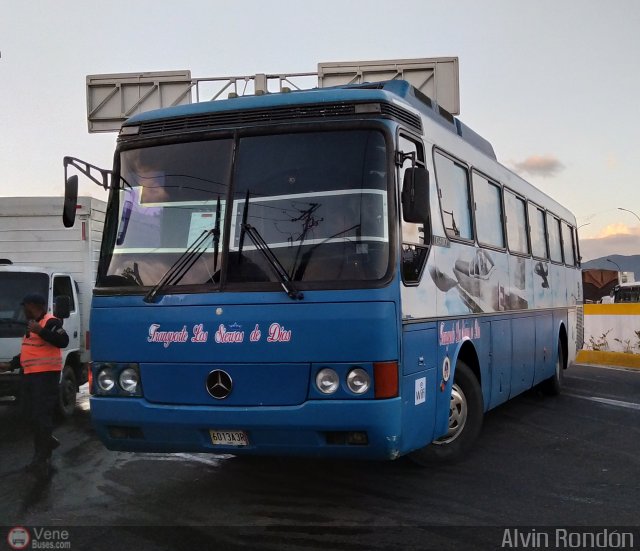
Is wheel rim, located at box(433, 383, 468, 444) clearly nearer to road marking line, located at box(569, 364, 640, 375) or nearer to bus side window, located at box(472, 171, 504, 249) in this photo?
bus side window, located at box(472, 171, 504, 249)

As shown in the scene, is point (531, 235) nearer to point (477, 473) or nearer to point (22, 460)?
point (477, 473)

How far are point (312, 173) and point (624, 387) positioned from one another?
10283 mm

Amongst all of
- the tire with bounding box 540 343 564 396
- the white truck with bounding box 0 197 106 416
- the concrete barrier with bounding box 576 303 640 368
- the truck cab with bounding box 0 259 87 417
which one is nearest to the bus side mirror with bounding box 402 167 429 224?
the truck cab with bounding box 0 259 87 417

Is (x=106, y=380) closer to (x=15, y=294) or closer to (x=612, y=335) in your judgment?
(x=15, y=294)

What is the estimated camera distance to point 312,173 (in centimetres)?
595

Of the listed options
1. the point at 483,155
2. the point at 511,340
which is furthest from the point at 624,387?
the point at 483,155

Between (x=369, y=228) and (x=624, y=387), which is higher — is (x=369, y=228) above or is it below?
above

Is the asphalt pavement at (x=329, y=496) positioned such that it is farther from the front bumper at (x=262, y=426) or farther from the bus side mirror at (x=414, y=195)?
the bus side mirror at (x=414, y=195)

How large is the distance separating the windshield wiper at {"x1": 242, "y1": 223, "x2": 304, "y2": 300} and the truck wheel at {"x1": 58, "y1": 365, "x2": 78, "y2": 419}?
6.24m

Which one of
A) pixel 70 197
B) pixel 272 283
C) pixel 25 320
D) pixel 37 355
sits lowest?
pixel 37 355

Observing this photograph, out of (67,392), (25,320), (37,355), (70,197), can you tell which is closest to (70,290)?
(25,320)

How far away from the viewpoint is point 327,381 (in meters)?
5.62

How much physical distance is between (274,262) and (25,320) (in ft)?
20.9

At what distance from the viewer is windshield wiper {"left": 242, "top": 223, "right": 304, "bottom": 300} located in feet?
18.6
